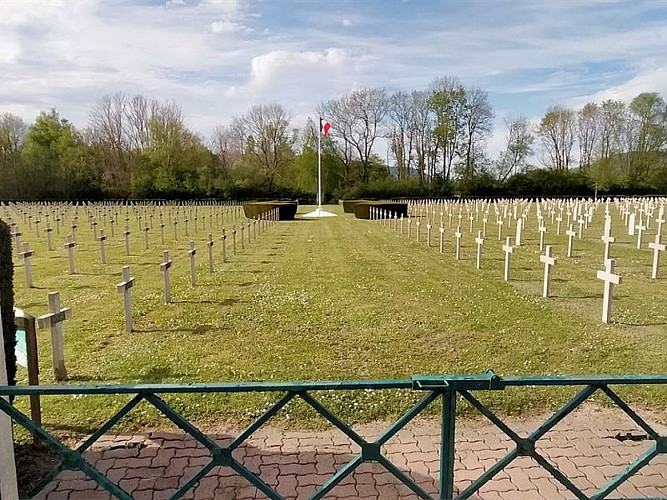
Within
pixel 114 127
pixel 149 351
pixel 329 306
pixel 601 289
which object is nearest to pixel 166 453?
pixel 149 351

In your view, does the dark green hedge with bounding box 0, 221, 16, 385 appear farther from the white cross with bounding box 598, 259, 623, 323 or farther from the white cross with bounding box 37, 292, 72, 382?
the white cross with bounding box 598, 259, 623, 323

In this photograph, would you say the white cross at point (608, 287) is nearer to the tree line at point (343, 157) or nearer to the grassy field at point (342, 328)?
the grassy field at point (342, 328)

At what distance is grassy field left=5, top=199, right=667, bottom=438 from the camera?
14.5ft

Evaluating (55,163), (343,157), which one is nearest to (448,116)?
(343,157)

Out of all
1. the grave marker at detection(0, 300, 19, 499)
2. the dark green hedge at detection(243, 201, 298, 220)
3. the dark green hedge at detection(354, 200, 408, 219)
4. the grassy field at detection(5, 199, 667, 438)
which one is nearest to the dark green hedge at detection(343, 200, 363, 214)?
the dark green hedge at detection(354, 200, 408, 219)

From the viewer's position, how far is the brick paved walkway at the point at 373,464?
304cm

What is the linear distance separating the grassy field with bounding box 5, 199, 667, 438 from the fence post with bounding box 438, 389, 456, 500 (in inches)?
78.5

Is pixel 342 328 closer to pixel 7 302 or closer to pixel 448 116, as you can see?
pixel 7 302

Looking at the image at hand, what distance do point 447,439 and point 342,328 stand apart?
4.76 metres

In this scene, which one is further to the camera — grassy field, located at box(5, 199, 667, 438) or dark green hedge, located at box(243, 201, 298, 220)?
dark green hedge, located at box(243, 201, 298, 220)

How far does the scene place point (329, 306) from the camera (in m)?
8.03

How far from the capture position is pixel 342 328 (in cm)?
672

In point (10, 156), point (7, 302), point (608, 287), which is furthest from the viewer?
point (10, 156)

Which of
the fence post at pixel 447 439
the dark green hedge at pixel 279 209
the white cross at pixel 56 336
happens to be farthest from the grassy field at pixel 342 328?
the dark green hedge at pixel 279 209
